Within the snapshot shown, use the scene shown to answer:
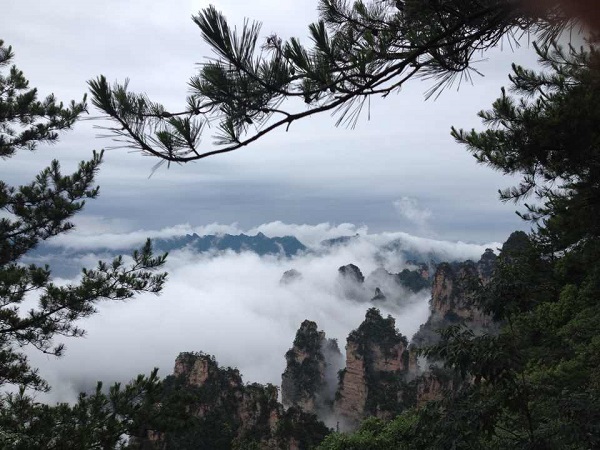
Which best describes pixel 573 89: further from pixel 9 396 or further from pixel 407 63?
pixel 9 396

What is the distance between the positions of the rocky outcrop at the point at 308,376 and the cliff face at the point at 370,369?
532 cm

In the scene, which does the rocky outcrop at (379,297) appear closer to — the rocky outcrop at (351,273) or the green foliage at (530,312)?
the rocky outcrop at (351,273)

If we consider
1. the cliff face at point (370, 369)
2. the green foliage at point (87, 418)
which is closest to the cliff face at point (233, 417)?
the cliff face at point (370, 369)

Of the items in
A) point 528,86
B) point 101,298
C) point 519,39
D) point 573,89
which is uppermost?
point 528,86

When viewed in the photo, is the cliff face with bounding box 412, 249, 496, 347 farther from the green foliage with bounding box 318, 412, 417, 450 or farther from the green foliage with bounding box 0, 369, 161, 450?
the green foliage with bounding box 0, 369, 161, 450

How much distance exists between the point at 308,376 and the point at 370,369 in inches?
322

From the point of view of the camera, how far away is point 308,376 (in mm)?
49625

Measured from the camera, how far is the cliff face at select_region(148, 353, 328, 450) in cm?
2611

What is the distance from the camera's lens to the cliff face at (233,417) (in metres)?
26.1

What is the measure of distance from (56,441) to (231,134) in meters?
7.04

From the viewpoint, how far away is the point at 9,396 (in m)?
7.54

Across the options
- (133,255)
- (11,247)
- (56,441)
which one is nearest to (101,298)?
(133,255)

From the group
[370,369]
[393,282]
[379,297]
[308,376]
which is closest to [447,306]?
[370,369]

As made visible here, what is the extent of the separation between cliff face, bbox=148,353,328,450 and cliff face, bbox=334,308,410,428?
12.8 metres
